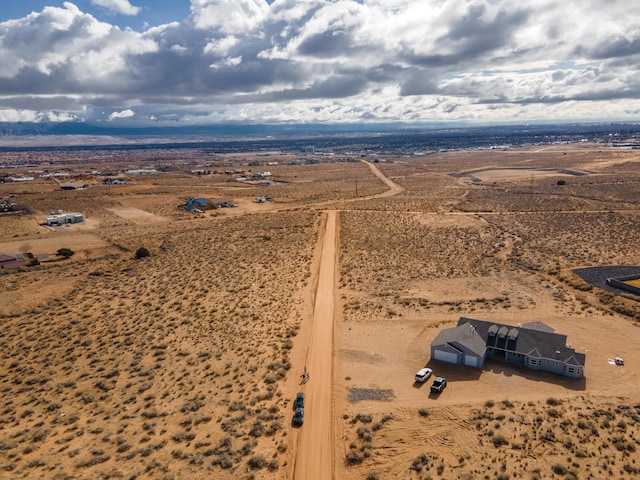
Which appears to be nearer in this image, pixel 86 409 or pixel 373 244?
pixel 86 409

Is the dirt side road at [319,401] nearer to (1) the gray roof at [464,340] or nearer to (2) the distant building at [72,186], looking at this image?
(1) the gray roof at [464,340]

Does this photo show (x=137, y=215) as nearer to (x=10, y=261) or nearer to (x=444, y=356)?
(x=10, y=261)

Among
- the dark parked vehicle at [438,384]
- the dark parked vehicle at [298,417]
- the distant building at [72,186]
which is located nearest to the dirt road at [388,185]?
the dark parked vehicle at [438,384]

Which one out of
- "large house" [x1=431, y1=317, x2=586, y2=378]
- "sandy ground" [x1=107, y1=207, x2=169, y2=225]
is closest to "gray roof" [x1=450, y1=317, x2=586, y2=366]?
"large house" [x1=431, y1=317, x2=586, y2=378]

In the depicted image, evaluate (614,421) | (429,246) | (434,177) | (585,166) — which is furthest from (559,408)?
(585,166)

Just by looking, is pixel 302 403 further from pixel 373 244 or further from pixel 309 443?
pixel 373 244

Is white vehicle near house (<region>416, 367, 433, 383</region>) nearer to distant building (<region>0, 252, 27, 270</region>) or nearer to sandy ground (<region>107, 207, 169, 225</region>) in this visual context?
distant building (<region>0, 252, 27, 270</region>)
